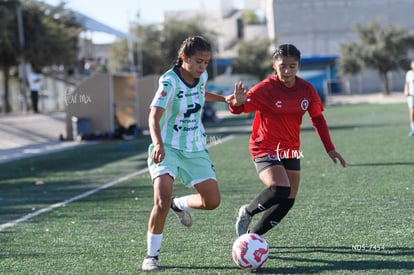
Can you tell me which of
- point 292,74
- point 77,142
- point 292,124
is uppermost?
point 292,74

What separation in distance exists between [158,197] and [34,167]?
1065 centimetres

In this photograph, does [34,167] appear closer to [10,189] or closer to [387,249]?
[10,189]

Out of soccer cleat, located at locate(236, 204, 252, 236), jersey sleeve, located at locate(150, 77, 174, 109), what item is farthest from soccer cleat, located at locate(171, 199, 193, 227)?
jersey sleeve, located at locate(150, 77, 174, 109)

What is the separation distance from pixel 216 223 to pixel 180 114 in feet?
7.45

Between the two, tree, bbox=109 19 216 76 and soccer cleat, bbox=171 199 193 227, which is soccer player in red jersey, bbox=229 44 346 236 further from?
tree, bbox=109 19 216 76

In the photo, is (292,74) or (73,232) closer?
(292,74)

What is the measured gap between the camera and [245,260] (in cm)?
586

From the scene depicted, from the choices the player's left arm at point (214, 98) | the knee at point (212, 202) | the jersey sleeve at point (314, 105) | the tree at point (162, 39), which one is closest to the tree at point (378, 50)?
the tree at point (162, 39)

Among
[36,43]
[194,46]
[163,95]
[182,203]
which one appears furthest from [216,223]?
[36,43]

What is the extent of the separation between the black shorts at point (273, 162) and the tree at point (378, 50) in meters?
48.6

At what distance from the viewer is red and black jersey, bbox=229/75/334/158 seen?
22.1 ft

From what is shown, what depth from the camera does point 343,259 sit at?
6141mm

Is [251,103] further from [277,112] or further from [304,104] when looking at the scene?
[304,104]

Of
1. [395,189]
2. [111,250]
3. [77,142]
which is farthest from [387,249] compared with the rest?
[77,142]
